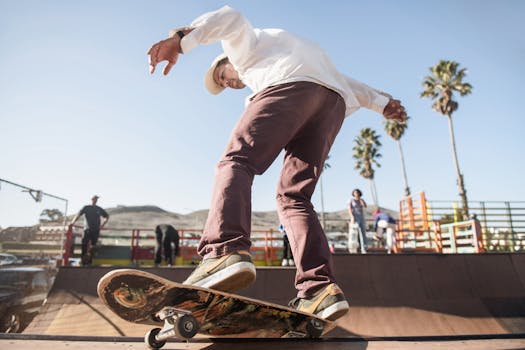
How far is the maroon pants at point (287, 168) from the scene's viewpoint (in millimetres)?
1427

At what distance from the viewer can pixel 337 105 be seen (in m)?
1.88

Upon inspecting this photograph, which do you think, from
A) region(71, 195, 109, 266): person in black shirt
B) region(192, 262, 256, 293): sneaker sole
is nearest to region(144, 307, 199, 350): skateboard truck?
region(192, 262, 256, 293): sneaker sole

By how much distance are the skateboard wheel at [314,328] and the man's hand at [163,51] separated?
142 centimetres

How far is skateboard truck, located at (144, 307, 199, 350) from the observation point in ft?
3.92

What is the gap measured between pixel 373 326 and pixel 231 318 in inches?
150

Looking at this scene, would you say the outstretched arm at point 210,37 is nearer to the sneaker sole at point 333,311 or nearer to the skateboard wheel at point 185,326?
the skateboard wheel at point 185,326

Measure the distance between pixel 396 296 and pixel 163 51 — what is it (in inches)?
196

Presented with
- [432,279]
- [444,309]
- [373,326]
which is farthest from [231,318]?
[432,279]

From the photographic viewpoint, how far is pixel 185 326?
1208 millimetres

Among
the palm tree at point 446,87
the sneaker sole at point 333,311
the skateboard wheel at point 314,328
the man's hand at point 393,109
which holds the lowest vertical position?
the skateboard wheel at point 314,328

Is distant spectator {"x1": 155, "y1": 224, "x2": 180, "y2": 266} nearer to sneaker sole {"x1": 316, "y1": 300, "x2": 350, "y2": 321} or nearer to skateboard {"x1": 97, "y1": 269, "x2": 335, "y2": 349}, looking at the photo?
skateboard {"x1": 97, "y1": 269, "x2": 335, "y2": 349}

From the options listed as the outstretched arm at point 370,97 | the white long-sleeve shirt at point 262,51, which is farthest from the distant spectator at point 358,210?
the white long-sleeve shirt at point 262,51

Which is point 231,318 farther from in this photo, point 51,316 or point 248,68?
point 51,316

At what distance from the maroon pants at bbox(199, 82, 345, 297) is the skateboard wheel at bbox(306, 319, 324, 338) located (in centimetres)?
17
